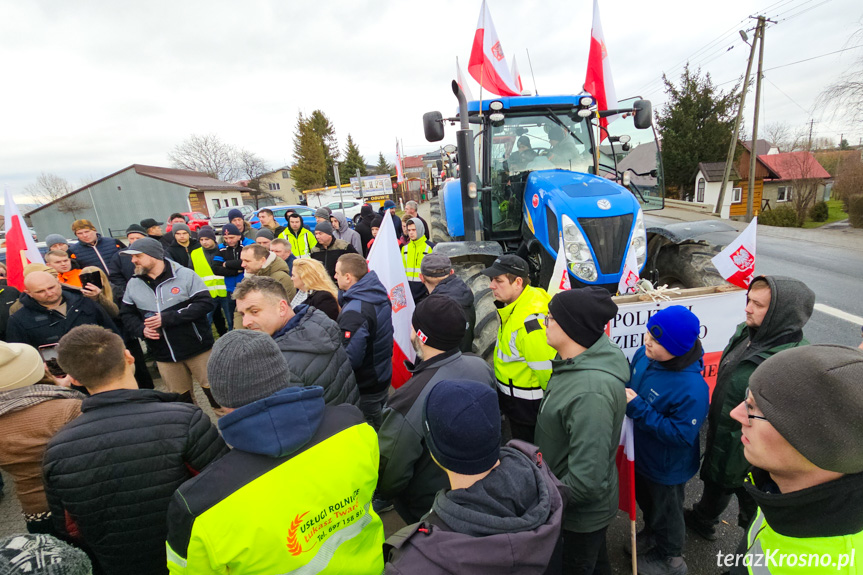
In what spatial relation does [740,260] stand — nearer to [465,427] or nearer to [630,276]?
[630,276]

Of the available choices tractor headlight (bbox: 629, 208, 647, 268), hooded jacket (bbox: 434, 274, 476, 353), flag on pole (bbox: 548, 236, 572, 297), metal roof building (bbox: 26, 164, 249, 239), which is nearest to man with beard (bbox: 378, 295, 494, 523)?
hooded jacket (bbox: 434, 274, 476, 353)

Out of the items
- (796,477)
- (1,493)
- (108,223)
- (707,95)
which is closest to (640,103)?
(796,477)

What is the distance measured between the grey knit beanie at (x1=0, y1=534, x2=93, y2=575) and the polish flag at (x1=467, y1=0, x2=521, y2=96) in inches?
215

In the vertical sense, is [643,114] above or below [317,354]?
above

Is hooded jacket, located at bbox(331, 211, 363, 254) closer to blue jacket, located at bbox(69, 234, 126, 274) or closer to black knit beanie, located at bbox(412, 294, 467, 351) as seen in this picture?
blue jacket, located at bbox(69, 234, 126, 274)

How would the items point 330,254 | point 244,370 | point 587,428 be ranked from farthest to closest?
1. point 330,254
2. point 587,428
3. point 244,370

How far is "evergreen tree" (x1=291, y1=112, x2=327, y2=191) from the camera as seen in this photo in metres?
44.5

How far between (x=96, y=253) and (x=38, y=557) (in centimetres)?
531

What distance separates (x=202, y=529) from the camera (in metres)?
1.13

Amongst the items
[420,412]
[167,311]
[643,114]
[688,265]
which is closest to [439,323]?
[420,412]

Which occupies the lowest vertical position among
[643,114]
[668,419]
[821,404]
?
[668,419]

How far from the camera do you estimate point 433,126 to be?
4.41m

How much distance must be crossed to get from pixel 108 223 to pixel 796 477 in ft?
147

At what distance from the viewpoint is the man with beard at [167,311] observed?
3408 mm
